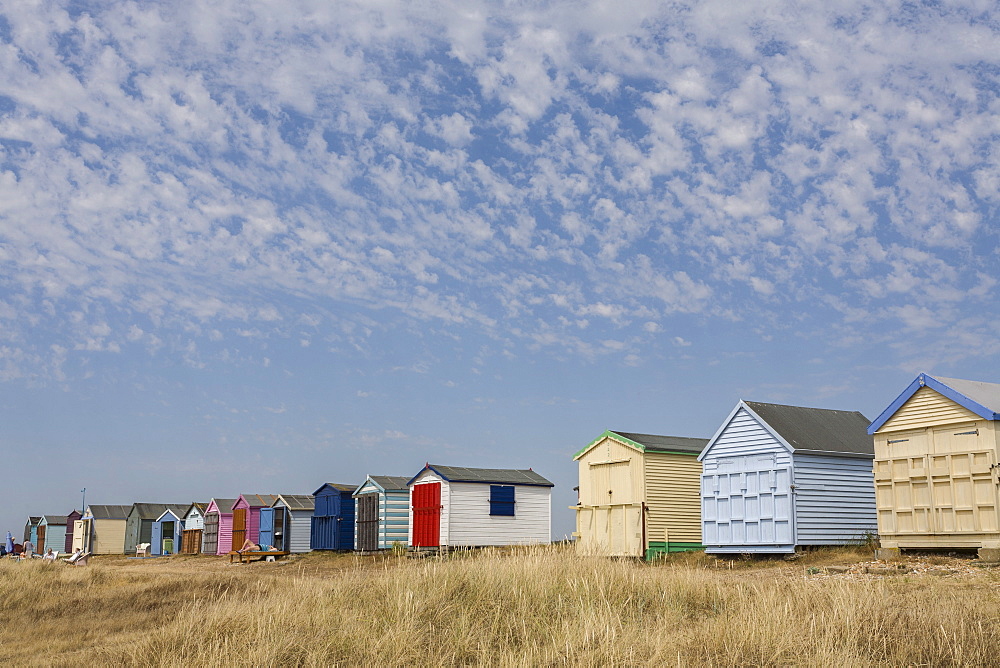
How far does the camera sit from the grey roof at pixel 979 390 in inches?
808

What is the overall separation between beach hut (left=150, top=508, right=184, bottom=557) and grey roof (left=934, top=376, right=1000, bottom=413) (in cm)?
4793

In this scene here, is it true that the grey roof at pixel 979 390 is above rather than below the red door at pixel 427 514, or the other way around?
above

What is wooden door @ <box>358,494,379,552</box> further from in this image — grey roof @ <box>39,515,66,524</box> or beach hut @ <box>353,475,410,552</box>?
grey roof @ <box>39,515,66,524</box>

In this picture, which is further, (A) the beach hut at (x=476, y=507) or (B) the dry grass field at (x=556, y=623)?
(A) the beach hut at (x=476, y=507)

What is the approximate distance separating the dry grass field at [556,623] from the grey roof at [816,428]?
8.45m

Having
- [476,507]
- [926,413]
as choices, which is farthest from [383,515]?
[926,413]

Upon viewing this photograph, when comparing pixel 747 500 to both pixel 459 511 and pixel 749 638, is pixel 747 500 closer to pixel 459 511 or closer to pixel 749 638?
pixel 459 511

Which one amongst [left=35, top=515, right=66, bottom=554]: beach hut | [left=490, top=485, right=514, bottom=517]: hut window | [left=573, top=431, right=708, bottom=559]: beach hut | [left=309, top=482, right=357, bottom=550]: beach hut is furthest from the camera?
[left=35, top=515, right=66, bottom=554]: beach hut

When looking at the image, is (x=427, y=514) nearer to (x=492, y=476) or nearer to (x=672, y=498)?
(x=492, y=476)

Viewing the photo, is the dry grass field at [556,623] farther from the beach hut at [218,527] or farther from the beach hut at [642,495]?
the beach hut at [218,527]

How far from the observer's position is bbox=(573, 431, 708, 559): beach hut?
28594 millimetres

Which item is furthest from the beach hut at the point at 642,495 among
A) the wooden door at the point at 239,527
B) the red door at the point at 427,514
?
the wooden door at the point at 239,527

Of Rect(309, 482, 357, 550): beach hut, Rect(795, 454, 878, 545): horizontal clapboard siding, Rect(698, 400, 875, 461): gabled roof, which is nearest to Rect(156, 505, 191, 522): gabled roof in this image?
Rect(309, 482, 357, 550): beach hut

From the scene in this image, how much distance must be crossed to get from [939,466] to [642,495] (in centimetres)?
973
